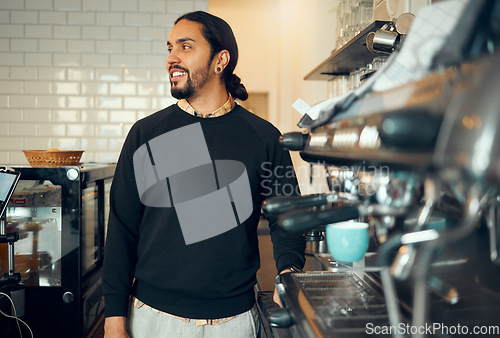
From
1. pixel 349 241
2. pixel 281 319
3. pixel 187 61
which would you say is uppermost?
pixel 187 61

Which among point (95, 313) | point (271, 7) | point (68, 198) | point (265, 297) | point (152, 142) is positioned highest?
point (271, 7)

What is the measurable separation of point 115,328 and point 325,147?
0.89 meters

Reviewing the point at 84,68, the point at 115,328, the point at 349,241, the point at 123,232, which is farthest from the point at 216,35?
the point at 84,68

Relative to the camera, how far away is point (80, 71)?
2.80m

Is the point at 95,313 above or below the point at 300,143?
below

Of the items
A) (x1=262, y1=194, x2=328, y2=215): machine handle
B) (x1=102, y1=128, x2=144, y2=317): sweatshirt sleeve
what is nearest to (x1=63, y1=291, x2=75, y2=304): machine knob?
(x1=102, y1=128, x2=144, y2=317): sweatshirt sleeve

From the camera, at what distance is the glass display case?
184 cm

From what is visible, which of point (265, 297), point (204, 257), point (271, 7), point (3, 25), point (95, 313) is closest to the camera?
point (265, 297)

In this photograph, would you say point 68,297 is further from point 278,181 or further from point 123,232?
point 278,181

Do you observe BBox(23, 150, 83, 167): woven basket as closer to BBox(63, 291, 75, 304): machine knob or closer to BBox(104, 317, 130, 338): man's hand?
BBox(63, 291, 75, 304): machine knob

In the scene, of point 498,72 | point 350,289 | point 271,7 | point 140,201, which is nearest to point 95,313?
point 140,201

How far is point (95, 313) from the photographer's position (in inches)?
83.0

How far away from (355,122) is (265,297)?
0.63 meters

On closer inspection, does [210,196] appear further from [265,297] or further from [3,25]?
[3,25]
